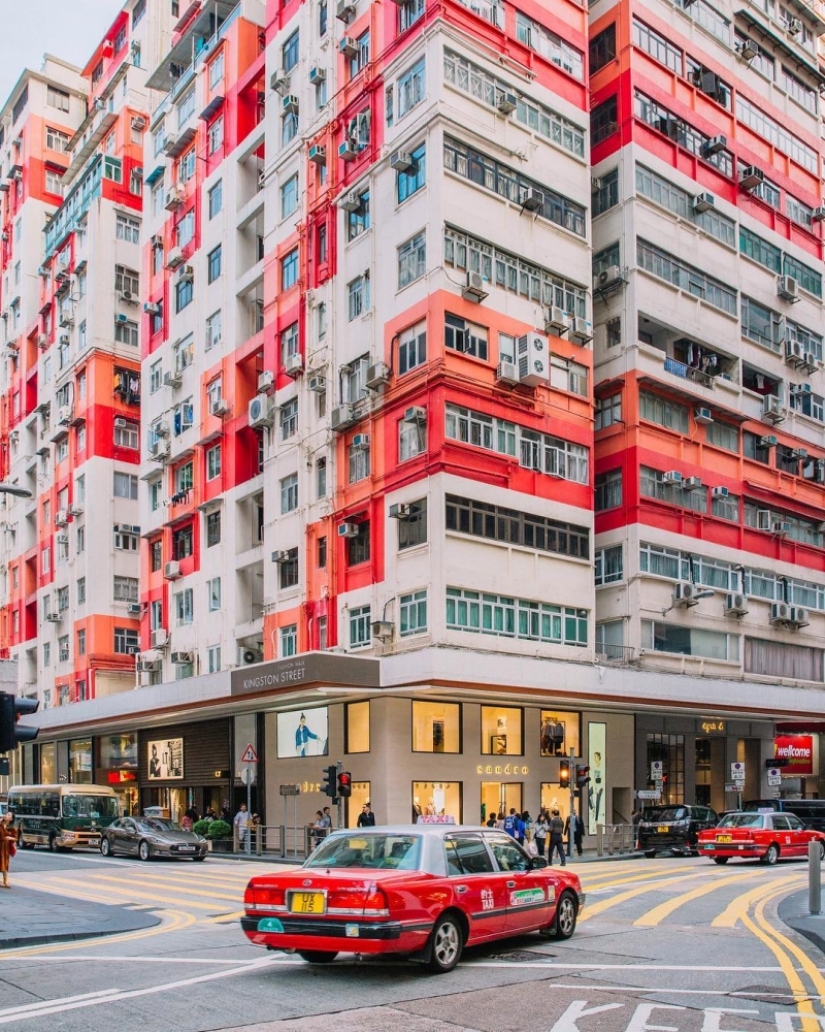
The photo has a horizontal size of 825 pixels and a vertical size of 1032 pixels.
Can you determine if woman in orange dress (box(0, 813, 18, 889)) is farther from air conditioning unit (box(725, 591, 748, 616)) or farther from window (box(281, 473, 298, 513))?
air conditioning unit (box(725, 591, 748, 616))

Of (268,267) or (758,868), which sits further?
(268,267)

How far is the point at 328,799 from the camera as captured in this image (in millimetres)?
37938

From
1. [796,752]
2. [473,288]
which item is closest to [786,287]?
[473,288]

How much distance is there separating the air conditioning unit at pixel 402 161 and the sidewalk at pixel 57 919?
79.8 feet

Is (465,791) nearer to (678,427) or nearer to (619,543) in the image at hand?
(619,543)

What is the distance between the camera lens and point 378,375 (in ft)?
120

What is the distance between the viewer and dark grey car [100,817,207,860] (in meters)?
32.6

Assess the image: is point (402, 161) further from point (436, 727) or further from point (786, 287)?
point (786, 287)

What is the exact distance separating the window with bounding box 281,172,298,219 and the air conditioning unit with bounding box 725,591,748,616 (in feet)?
67.5

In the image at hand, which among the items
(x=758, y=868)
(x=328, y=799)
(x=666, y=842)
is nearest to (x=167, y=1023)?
(x=758, y=868)

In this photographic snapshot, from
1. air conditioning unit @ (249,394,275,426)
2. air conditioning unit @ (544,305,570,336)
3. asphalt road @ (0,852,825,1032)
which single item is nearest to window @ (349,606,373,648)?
air conditioning unit @ (249,394,275,426)

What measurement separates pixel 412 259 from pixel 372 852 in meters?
26.9

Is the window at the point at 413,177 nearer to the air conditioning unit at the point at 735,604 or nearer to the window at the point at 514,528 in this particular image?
the window at the point at 514,528

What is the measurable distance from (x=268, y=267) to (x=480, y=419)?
12.8 meters
